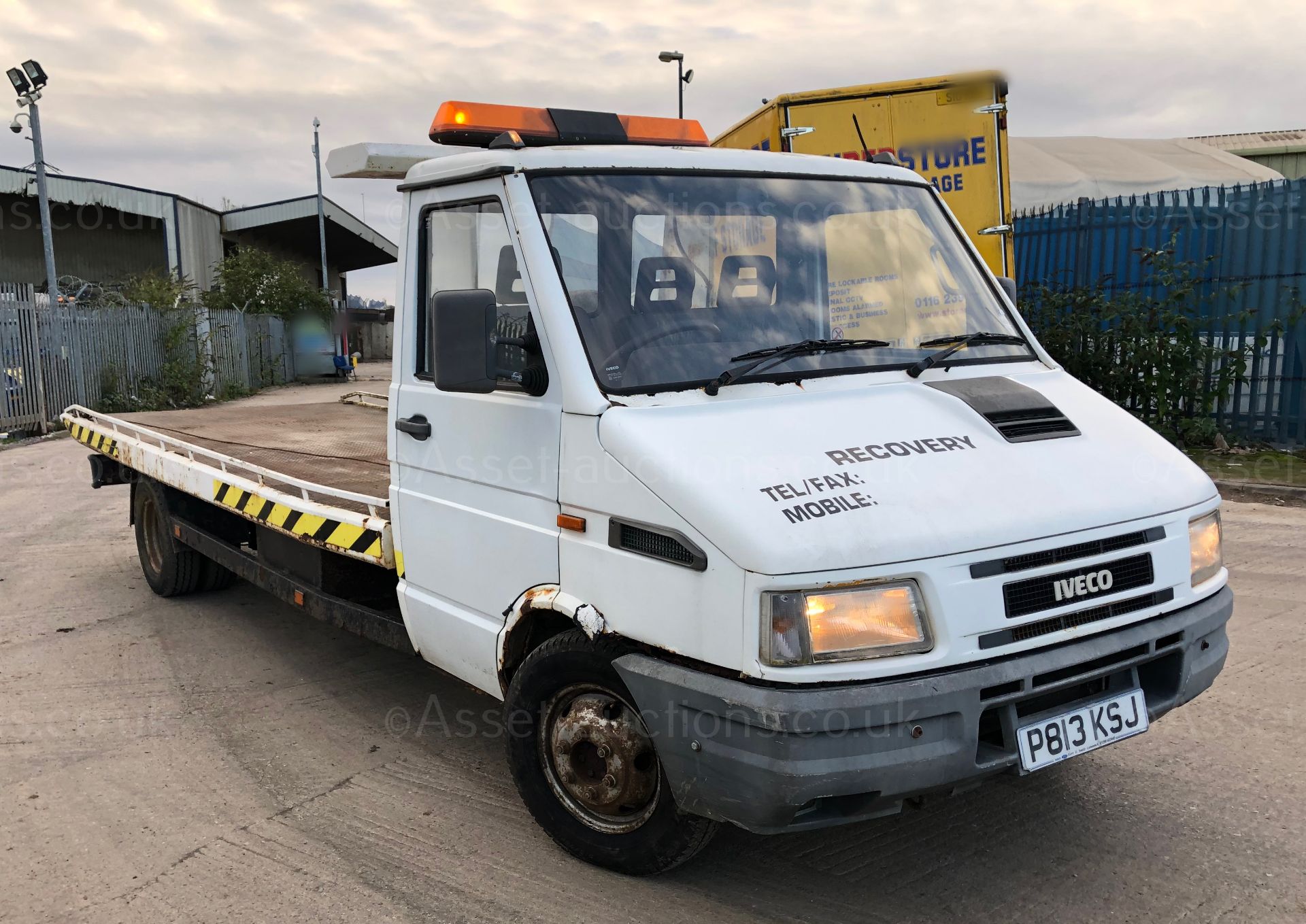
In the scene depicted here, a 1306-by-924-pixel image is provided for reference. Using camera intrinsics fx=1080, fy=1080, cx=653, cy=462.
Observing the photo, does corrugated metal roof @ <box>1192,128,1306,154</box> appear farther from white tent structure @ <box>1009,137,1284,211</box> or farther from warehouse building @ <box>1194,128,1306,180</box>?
white tent structure @ <box>1009,137,1284,211</box>

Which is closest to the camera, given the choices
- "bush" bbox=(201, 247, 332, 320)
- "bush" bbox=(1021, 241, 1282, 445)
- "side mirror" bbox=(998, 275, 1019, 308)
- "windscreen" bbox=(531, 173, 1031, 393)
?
"windscreen" bbox=(531, 173, 1031, 393)

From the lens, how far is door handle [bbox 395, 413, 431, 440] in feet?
13.0

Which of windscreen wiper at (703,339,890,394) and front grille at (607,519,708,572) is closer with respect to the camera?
front grille at (607,519,708,572)

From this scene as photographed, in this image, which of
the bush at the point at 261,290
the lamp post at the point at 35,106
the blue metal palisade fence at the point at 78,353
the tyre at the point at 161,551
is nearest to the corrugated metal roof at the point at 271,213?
the bush at the point at 261,290

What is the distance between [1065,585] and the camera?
2992mm

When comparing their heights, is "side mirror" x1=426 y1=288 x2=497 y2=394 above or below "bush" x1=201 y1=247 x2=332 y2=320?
below

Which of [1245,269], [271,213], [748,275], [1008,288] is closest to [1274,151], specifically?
[1245,269]

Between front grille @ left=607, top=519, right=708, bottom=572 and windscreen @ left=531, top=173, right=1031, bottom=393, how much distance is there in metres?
0.44

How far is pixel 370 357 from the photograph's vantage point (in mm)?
51781

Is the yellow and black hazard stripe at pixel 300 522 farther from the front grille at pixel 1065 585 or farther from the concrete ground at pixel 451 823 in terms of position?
the front grille at pixel 1065 585

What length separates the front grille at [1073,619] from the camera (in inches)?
113

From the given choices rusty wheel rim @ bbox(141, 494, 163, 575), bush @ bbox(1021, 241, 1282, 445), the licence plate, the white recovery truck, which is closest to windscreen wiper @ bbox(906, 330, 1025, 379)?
the white recovery truck

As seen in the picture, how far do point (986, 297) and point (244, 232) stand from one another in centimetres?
4132

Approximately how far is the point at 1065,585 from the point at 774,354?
1.13 metres
